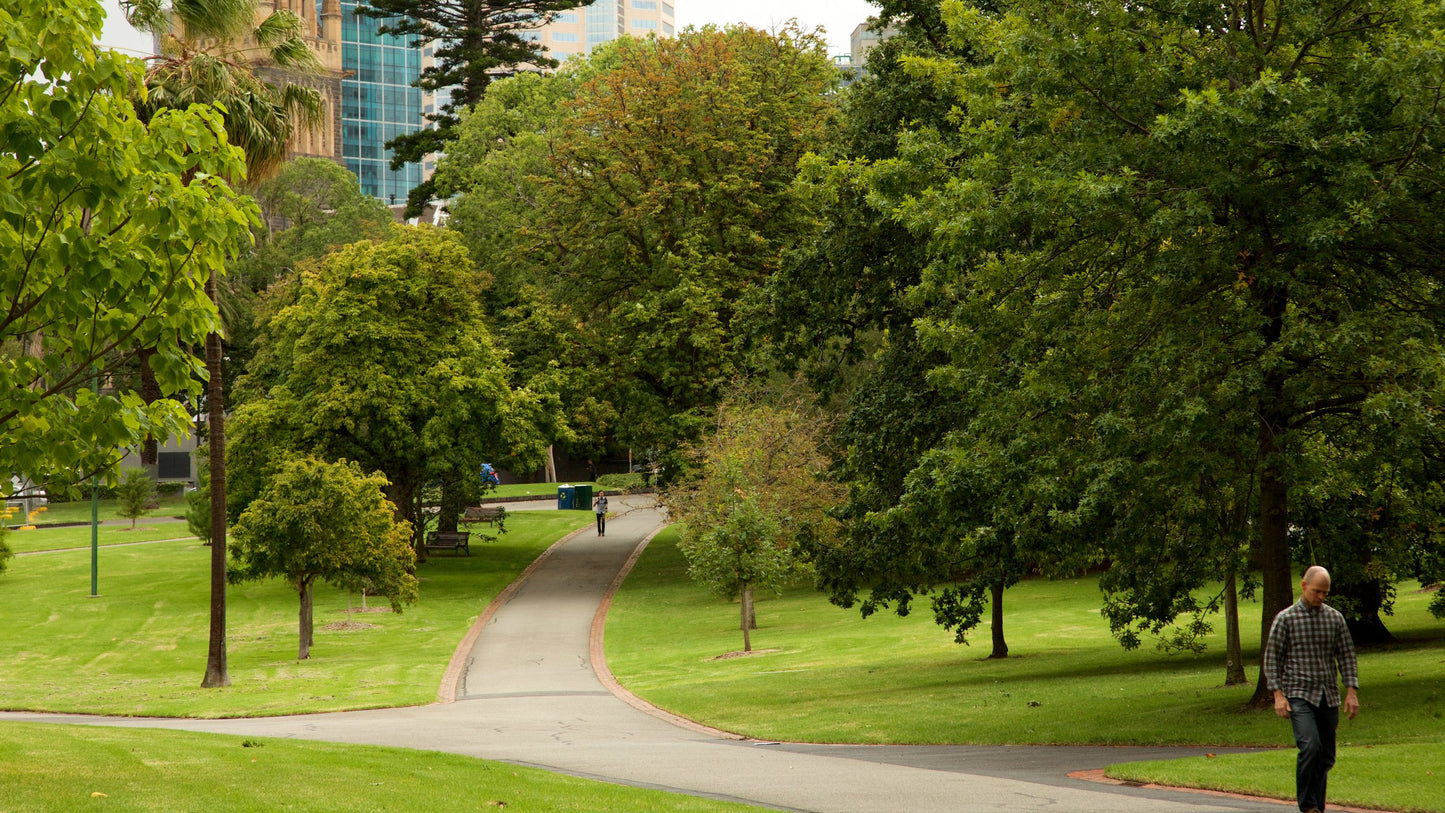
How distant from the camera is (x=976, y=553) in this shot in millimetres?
15516

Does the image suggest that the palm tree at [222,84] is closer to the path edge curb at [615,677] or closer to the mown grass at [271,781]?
the path edge curb at [615,677]

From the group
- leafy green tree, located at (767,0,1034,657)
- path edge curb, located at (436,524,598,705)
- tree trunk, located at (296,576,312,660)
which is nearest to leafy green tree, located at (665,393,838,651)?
leafy green tree, located at (767,0,1034,657)

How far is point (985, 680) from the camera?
21.3 m

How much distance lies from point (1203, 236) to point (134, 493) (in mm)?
49417

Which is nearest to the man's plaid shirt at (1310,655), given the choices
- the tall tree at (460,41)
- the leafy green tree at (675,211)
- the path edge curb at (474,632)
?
the path edge curb at (474,632)

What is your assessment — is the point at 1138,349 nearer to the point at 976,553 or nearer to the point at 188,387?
the point at 976,553

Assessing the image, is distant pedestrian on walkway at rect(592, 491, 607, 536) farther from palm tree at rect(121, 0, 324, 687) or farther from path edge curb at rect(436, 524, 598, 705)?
palm tree at rect(121, 0, 324, 687)

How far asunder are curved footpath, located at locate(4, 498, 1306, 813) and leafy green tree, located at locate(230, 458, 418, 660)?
3.14m

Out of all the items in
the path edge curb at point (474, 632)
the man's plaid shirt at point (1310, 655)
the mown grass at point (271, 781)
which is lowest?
the path edge curb at point (474, 632)

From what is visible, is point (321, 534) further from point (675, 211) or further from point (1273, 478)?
point (1273, 478)

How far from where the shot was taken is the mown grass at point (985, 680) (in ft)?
47.8

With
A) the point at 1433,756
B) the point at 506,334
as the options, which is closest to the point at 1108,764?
the point at 1433,756

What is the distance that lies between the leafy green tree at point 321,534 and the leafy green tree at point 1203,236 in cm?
1784

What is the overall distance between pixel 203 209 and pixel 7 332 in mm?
1733
